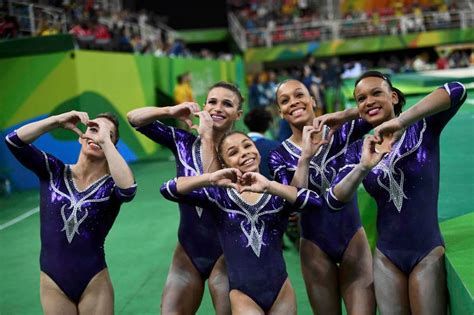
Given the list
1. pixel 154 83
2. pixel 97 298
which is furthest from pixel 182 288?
pixel 154 83

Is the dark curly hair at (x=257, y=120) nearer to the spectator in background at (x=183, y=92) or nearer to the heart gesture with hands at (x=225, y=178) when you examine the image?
the heart gesture with hands at (x=225, y=178)

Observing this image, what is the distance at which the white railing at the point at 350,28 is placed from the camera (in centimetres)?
3017

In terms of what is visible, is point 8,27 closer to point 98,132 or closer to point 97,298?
point 98,132

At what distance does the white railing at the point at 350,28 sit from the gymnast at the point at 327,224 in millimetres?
26574

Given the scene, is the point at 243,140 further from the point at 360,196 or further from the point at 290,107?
the point at 360,196

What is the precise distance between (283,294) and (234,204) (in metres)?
0.52

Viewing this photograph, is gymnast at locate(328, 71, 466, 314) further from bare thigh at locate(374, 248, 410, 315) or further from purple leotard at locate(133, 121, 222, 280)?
purple leotard at locate(133, 121, 222, 280)

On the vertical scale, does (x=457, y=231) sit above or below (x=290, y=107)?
below

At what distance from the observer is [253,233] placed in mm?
3594

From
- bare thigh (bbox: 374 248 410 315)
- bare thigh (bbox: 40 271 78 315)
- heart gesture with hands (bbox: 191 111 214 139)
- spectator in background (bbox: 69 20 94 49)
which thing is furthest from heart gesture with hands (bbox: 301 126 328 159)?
spectator in background (bbox: 69 20 94 49)

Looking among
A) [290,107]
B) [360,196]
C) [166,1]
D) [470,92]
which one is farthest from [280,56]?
[290,107]

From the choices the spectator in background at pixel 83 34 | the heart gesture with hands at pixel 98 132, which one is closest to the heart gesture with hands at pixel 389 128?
the heart gesture with hands at pixel 98 132

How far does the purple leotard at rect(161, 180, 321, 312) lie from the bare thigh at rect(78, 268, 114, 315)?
0.63 meters

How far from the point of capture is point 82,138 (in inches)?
151
